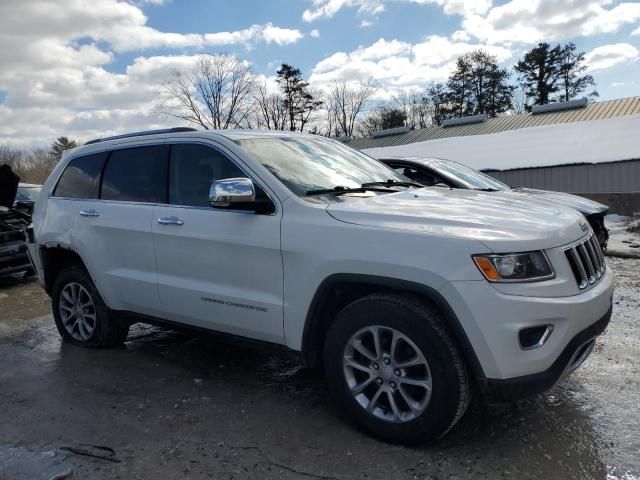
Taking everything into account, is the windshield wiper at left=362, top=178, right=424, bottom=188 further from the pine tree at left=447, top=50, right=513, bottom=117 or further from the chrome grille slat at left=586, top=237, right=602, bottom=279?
the pine tree at left=447, top=50, right=513, bottom=117

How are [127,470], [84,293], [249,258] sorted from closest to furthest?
1. [127,470]
2. [249,258]
3. [84,293]

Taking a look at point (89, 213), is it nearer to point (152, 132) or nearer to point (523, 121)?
point (152, 132)

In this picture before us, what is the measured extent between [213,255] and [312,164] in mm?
952

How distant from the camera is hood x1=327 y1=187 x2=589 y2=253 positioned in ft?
9.01

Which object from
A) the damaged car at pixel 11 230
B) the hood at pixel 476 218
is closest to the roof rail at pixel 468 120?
the damaged car at pixel 11 230

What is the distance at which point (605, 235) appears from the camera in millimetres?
7426

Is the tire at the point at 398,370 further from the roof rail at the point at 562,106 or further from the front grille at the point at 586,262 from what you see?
→ the roof rail at the point at 562,106

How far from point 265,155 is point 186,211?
0.71 m

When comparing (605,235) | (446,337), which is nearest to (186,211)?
(446,337)

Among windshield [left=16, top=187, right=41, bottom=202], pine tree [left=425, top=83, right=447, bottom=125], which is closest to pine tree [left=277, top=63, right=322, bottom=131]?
pine tree [left=425, top=83, right=447, bottom=125]

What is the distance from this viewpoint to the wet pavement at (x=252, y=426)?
2.88m

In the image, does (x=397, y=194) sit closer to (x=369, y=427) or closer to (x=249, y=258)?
(x=249, y=258)

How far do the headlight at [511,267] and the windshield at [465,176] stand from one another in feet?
15.2

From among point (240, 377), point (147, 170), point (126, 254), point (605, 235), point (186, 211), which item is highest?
point (147, 170)
